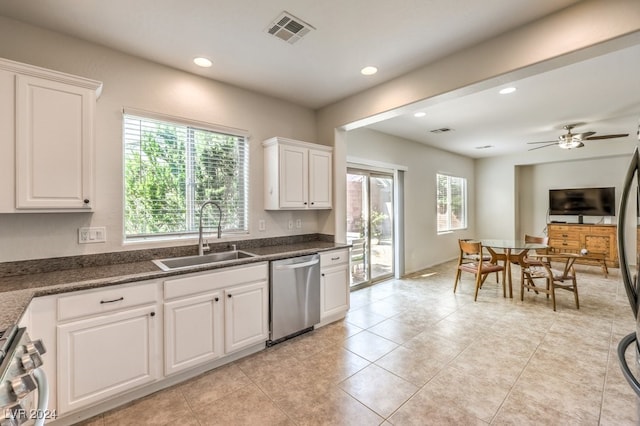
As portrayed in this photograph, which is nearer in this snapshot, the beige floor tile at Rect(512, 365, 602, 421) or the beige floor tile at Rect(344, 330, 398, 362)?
the beige floor tile at Rect(512, 365, 602, 421)

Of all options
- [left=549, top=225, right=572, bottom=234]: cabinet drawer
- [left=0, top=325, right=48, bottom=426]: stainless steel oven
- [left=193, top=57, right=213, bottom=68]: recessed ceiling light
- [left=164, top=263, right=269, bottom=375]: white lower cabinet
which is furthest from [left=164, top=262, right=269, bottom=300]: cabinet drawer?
[left=549, top=225, right=572, bottom=234]: cabinet drawer

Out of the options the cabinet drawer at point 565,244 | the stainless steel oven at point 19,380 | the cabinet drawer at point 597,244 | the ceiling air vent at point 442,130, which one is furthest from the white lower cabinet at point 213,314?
the cabinet drawer at point 597,244

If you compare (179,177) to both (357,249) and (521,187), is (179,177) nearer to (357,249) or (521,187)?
(357,249)

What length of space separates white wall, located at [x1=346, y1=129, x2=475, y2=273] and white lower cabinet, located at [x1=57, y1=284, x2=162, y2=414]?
3.51 meters

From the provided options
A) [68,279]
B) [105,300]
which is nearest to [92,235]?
[68,279]

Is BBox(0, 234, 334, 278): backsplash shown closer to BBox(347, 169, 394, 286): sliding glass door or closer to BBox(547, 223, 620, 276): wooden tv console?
BBox(347, 169, 394, 286): sliding glass door

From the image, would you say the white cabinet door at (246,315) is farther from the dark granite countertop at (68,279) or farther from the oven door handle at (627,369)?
the oven door handle at (627,369)

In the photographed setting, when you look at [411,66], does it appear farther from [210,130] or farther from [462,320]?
[462,320]

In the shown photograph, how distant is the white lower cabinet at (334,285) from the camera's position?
3.18m

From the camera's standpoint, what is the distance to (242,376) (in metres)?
2.31

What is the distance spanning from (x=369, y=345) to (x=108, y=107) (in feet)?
10.3

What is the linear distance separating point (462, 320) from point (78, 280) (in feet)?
12.1

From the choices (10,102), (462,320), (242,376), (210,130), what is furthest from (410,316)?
(10,102)

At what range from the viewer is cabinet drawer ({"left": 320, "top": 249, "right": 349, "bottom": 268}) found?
3.18m
